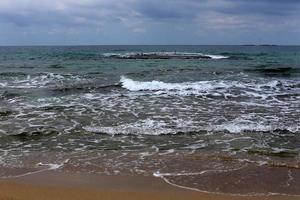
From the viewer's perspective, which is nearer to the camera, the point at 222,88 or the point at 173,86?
the point at 222,88

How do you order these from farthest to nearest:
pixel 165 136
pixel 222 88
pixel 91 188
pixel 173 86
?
pixel 173 86
pixel 222 88
pixel 165 136
pixel 91 188

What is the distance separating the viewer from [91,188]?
269 inches

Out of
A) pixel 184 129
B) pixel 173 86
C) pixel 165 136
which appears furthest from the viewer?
pixel 173 86

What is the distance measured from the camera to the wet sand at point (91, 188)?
643cm

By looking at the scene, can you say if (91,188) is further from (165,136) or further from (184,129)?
(184,129)

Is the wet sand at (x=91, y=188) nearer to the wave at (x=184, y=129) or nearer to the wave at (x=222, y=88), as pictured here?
the wave at (x=184, y=129)

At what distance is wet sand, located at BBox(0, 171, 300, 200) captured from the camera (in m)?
6.43

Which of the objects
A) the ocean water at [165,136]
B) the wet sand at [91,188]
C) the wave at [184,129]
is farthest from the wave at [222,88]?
the wet sand at [91,188]

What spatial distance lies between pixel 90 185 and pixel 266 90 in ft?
52.0

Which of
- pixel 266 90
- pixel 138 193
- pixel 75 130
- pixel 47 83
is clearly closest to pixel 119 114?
pixel 75 130

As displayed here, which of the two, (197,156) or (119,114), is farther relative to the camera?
(119,114)

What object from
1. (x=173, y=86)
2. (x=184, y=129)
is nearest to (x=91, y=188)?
(x=184, y=129)

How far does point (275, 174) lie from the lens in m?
7.77

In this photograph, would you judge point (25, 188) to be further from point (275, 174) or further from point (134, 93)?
point (134, 93)
